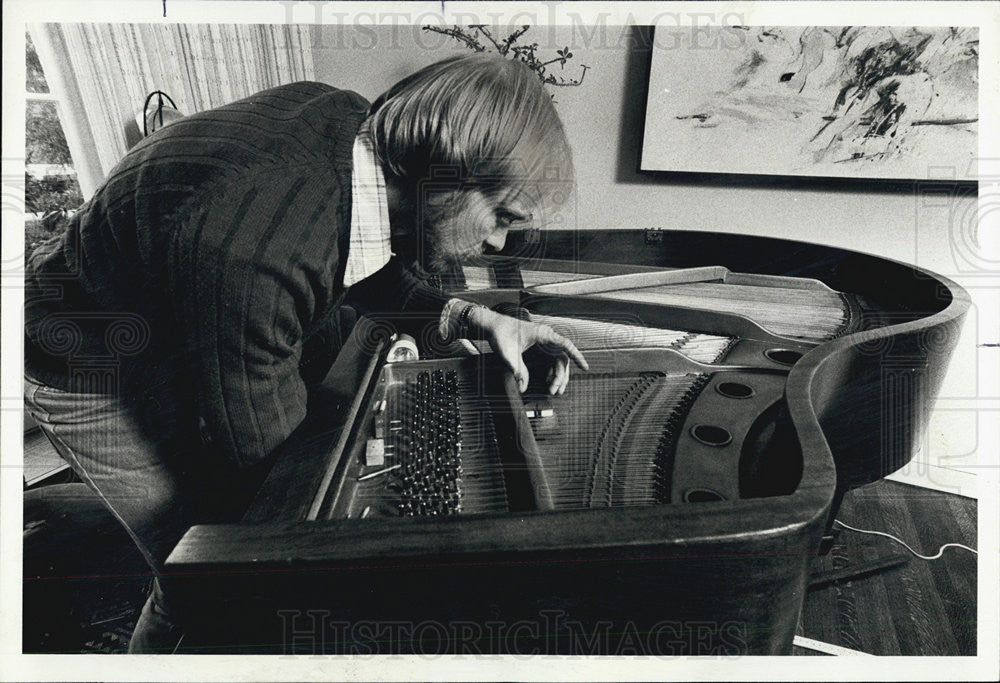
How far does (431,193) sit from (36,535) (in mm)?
935

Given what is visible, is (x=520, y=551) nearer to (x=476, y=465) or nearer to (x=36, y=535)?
(x=476, y=465)

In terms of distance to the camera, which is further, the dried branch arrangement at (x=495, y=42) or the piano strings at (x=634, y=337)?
the piano strings at (x=634, y=337)

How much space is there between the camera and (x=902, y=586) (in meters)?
1.22

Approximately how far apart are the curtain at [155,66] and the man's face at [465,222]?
13.2 inches

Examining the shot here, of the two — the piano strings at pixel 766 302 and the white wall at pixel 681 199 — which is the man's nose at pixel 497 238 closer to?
the white wall at pixel 681 199

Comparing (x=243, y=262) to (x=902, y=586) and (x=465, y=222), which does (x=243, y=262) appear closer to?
(x=465, y=222)

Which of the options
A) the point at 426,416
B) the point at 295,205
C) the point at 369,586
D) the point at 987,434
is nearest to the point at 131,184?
the point at 295,205

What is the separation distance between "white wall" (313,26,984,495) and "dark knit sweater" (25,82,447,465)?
0.13 metres

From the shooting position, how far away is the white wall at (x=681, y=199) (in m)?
1.01

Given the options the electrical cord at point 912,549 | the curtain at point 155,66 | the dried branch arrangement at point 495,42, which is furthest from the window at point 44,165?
the electrical cord at point 912,549

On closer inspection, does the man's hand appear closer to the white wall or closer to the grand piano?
the grand piano

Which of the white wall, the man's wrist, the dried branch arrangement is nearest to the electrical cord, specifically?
the white wall

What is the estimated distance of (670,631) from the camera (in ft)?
2.06

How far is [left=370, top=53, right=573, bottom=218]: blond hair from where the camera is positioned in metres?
0.95
